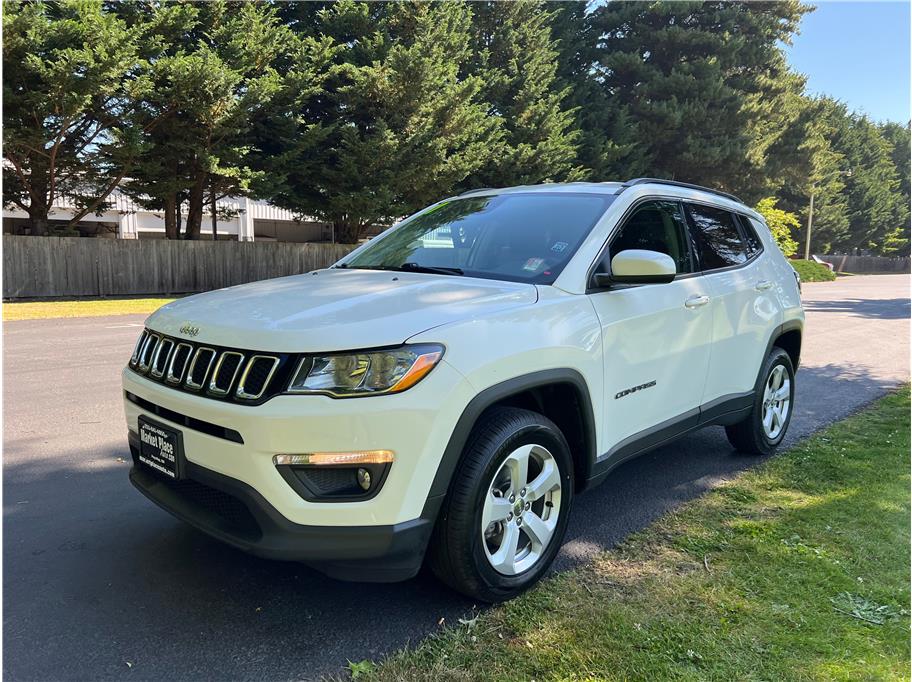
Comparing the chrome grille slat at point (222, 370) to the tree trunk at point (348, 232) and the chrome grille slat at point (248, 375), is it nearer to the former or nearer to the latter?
the chrome grille slat at point (248, 375)

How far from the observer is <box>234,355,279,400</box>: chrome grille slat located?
254cm

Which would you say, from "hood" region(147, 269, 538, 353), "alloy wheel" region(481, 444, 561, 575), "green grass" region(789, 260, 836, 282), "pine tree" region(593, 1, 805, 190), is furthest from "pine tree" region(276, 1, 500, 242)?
"green grass" region(789, 260, 836, 282)

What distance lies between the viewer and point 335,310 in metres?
2.79

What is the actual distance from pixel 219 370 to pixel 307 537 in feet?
2.38

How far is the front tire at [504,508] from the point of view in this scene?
2.77 m

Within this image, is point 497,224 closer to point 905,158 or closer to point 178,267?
point 178,267

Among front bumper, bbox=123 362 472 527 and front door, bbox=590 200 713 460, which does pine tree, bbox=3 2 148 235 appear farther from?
front bumper, bbox=123 362 472 527

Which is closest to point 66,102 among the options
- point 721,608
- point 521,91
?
point 521,91

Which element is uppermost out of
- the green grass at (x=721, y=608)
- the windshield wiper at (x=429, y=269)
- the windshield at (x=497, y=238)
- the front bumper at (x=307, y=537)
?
the windshield at (x=497, y=238)

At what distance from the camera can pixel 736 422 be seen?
477 centimetres

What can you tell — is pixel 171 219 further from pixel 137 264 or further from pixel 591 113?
pixel 591 113

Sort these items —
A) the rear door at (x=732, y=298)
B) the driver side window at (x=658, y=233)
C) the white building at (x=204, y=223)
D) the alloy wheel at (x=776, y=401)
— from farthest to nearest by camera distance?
the white building at (x=204, y=223) < the alloy wheel at (x=776, y=401) < the rear door at (x=732, y=298) < the driver side window at (x=658, y=233)

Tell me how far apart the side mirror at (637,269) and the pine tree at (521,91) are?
2531 centimetres

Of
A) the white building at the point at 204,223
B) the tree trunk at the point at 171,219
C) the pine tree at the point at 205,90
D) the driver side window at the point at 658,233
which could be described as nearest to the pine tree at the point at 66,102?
the pine tree at the point at 205,90
